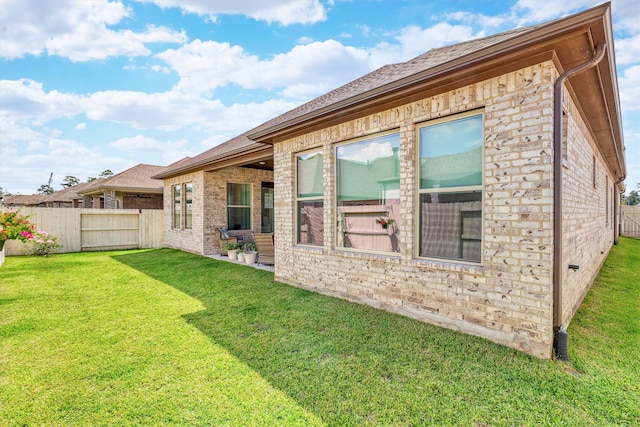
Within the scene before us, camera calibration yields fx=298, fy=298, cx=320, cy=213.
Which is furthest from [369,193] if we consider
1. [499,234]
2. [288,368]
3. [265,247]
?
[265,247]

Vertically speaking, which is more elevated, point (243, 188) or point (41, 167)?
point (41, 167)

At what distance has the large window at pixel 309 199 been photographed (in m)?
5.51

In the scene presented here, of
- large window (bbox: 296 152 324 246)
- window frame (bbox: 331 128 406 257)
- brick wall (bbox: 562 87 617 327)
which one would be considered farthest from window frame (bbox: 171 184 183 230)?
brick wall (bbox: 562 87 617 327)

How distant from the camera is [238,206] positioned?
10.6m

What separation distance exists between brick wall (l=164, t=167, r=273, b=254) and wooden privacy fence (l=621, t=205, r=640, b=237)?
72.9ft

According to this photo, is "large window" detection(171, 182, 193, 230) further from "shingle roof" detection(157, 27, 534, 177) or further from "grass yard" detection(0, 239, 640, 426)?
"grass yard" detection(0, 239, 640, 426)

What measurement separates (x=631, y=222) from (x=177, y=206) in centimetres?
2579

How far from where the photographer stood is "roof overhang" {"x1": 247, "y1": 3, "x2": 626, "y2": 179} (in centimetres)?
258

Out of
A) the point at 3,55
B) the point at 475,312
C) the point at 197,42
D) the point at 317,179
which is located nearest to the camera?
the point at 475,312

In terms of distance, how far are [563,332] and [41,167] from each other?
59974mm

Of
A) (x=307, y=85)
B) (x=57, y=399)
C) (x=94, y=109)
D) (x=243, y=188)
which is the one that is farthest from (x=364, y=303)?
(x=94, y=109)

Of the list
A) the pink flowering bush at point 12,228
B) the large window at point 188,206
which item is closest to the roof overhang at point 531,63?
the pink flowering bush at point 12,228

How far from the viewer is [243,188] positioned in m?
10.7

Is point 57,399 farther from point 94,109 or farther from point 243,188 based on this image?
point 94,109
